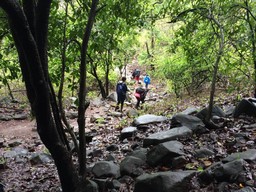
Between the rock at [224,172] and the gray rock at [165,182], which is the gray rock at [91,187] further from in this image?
the rock at [224,172]

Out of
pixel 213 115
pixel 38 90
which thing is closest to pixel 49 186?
pixel 38 90

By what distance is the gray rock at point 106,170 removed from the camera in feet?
19.0

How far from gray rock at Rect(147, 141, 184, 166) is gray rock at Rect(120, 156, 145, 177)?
22cm

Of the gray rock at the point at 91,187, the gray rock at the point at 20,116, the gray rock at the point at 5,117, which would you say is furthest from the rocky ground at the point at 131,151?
the gray rock at the point at 20,116

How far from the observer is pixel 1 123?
14.5m

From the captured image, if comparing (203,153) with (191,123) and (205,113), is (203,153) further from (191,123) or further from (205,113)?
(205,113)

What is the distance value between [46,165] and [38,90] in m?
4.34

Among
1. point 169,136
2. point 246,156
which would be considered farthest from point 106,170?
point 246,156

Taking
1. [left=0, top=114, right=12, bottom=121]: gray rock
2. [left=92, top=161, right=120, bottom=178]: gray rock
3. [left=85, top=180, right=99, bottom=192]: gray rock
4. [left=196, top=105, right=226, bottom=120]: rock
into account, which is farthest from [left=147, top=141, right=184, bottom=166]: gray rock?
[left=0, top=114, right=12, bottom=121]: gray rock

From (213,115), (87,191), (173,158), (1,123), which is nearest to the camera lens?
(87,191)

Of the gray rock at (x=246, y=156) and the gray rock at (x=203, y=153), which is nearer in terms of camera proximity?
the gray rock at (x=246, y=156)

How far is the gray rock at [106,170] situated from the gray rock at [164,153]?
685mm

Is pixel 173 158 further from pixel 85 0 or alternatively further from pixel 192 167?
pixel 85 0

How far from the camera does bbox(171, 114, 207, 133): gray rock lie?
7404 millimetres
